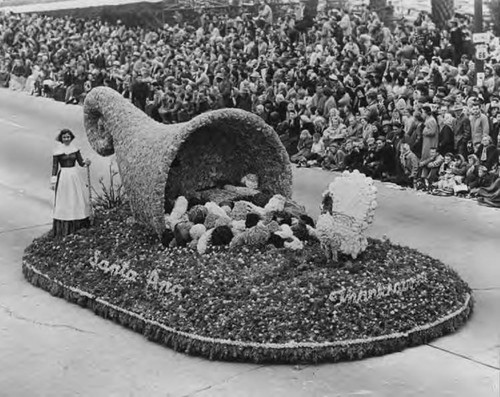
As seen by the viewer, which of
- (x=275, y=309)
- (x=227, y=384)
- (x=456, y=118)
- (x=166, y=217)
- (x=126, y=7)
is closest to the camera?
(x=227, y=384)

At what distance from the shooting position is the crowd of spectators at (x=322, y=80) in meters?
18.9

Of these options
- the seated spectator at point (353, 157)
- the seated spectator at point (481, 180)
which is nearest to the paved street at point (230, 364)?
the seated spectator at point (481, 180)

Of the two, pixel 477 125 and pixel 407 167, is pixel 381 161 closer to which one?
pixel 407 167

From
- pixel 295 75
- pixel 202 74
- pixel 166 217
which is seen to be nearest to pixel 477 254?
pixel 166 217

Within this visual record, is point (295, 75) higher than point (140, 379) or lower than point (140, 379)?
higher

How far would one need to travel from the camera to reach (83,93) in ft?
96.4

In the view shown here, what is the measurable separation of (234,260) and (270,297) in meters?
1.19

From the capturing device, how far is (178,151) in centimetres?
1423

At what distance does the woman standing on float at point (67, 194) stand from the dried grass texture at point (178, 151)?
676mm

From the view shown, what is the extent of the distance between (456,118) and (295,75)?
5797 millimetres

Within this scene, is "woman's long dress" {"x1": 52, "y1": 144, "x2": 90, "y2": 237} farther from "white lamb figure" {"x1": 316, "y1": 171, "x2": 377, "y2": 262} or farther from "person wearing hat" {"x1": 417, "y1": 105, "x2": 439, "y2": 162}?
"person wearing hat" {"x1": 417, "y1": 105, "x2": 439, "y2": 162}

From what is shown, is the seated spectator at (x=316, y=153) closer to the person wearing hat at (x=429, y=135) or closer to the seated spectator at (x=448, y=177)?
the person wearing hat at (x=429, y=135)

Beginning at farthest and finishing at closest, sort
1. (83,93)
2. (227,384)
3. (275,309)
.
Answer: (83,93)
(275,309)
(227,384)

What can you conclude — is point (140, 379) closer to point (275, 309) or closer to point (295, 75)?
point (275, 309)
